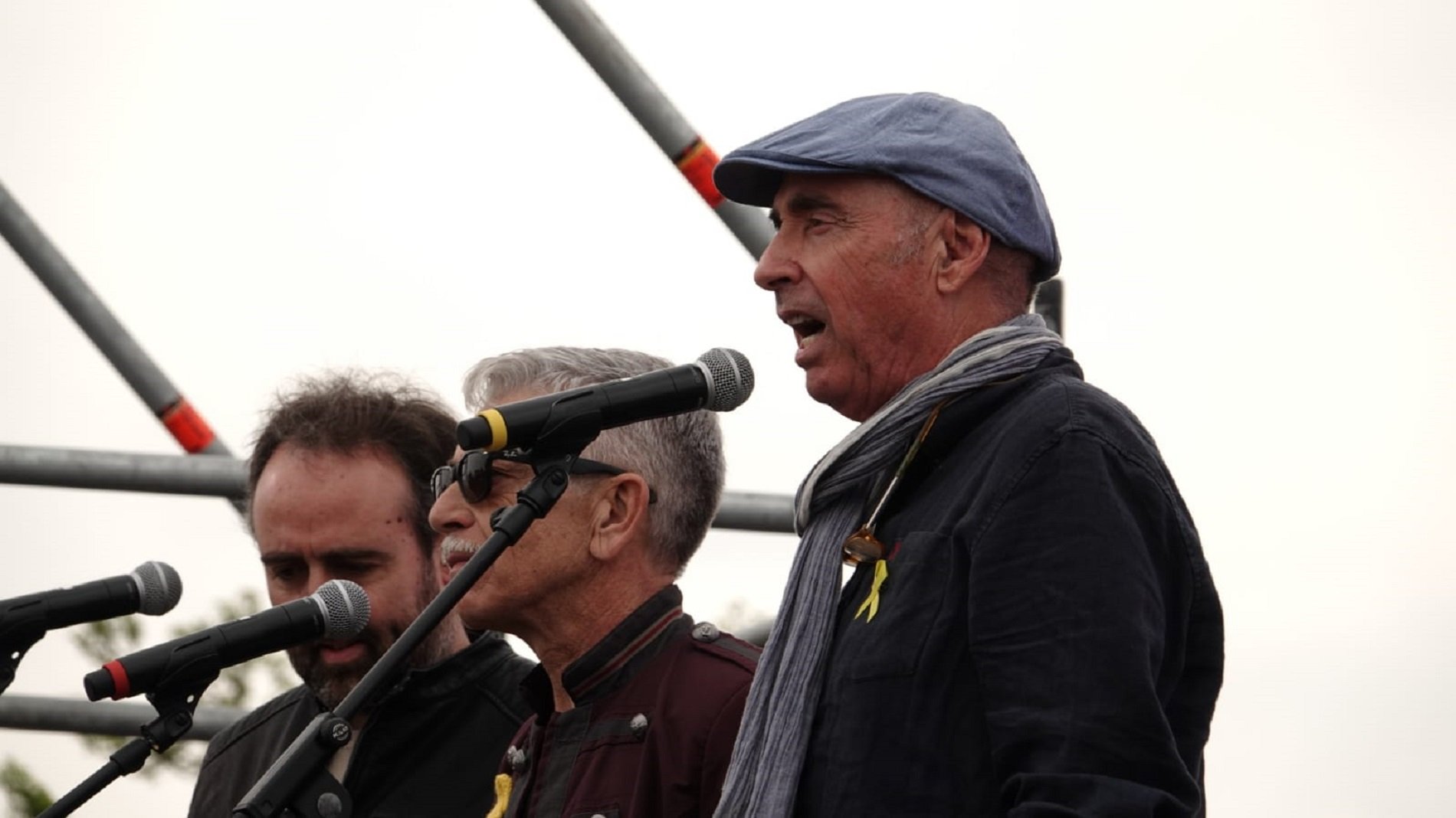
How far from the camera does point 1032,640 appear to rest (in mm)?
2568

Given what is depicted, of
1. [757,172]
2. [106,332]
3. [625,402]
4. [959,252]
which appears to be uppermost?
[106,332]

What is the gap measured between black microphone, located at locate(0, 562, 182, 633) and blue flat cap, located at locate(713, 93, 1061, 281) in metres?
1.17

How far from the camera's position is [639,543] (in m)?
3.77

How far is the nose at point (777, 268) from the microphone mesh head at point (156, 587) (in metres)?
1.12

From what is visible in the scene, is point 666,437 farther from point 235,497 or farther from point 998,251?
point 235,497

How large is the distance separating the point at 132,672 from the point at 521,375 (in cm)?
89

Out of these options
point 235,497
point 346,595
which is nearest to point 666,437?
point 346,595

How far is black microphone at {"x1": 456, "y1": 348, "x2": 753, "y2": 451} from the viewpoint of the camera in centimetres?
299

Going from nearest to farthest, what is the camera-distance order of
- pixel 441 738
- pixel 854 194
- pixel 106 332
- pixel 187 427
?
pixel 854 194
pixel 441 738
pixel 187 427
pixel 106 332

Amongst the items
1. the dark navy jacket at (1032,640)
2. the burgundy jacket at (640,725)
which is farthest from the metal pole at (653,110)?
the dark navy jacket at (1032,640)

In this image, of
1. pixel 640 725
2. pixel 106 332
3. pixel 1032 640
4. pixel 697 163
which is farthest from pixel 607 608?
pixel 106 332

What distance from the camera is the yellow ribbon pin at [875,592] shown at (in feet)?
9.15

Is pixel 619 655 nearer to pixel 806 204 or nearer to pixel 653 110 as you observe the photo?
pixel 806 204

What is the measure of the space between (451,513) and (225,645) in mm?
606
